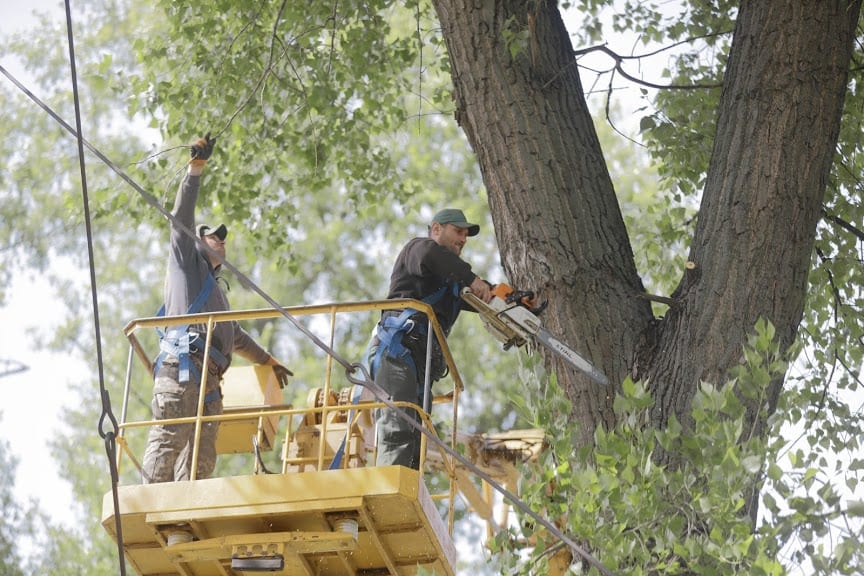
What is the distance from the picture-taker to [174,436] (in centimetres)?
677

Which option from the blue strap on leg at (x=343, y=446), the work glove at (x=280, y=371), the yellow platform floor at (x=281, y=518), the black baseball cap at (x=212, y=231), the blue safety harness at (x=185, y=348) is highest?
the black baseball cap at (x=212, y=231)

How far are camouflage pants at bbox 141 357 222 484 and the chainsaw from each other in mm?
1560

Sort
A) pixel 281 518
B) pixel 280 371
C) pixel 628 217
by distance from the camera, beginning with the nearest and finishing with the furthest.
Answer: pixel 281 518 → pixel 280 371 → pixel 628 217

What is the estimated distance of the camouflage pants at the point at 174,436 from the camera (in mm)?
6699

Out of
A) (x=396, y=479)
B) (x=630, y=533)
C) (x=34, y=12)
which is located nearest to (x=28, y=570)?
(x=34, y=12)

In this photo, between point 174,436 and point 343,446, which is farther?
point 343,446

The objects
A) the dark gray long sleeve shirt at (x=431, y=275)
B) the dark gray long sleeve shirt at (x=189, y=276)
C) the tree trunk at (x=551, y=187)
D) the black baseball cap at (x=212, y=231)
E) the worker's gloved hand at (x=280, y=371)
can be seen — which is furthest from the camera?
the worker's gloved hand at (x=280, y=371)

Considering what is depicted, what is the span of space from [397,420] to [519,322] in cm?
87

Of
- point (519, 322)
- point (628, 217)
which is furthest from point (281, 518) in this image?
point (628, 217)

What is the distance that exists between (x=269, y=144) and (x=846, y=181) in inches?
198

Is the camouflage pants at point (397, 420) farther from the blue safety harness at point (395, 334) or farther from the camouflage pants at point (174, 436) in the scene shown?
the camouflage pants at point (174, 436)

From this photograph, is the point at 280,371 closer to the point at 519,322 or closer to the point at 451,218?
the point at 451,218

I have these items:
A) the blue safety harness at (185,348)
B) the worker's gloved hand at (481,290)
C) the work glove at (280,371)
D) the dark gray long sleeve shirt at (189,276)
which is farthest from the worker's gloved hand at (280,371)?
the worker's gloved hand at (481,290)

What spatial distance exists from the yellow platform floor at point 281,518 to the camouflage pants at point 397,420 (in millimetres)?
428
